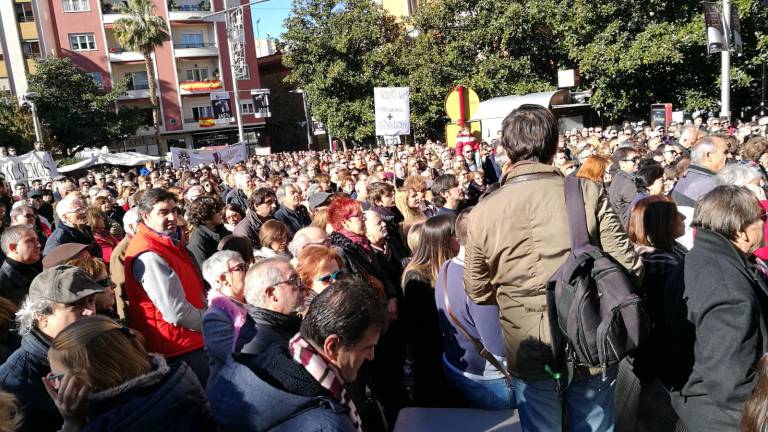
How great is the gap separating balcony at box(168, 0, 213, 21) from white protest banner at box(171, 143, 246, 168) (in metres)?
26.6

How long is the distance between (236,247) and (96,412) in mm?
2125

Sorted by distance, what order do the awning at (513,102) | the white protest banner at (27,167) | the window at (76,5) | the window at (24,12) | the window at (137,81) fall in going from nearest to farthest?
1. the white protest banner at (27,167)
2. the awning at (513,102)
3. the window at (24,12)
4. the window at (76,5)
5. the window at (137,81)

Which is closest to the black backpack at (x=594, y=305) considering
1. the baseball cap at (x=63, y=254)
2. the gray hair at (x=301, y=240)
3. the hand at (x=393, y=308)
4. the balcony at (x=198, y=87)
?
the hand at (x=393, y=308)

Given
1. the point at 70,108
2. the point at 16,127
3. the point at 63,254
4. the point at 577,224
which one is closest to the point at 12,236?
the point at 63,254

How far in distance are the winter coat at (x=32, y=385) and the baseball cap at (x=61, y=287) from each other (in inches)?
10.1

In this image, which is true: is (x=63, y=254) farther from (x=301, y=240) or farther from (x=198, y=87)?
(x=198, y=87)

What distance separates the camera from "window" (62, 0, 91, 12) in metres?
40.8

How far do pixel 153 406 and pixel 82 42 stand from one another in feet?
153

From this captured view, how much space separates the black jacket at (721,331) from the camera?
2.23 meters

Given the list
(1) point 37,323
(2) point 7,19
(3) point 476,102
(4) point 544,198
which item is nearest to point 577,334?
(4) point 544,198

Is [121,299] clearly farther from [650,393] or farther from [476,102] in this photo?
[476,102]

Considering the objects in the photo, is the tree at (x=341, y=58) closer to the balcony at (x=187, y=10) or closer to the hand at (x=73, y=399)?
the balcony at (x=187, y=10)

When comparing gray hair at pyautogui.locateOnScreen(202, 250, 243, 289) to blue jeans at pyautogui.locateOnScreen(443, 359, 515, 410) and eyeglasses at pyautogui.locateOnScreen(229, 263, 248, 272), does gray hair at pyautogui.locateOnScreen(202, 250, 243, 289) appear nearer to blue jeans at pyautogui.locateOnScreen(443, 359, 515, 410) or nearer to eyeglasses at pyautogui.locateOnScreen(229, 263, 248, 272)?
eyeglasses at pyautogui.locateOnScreen(229, 263, 248, 272)

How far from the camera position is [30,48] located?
134ft
